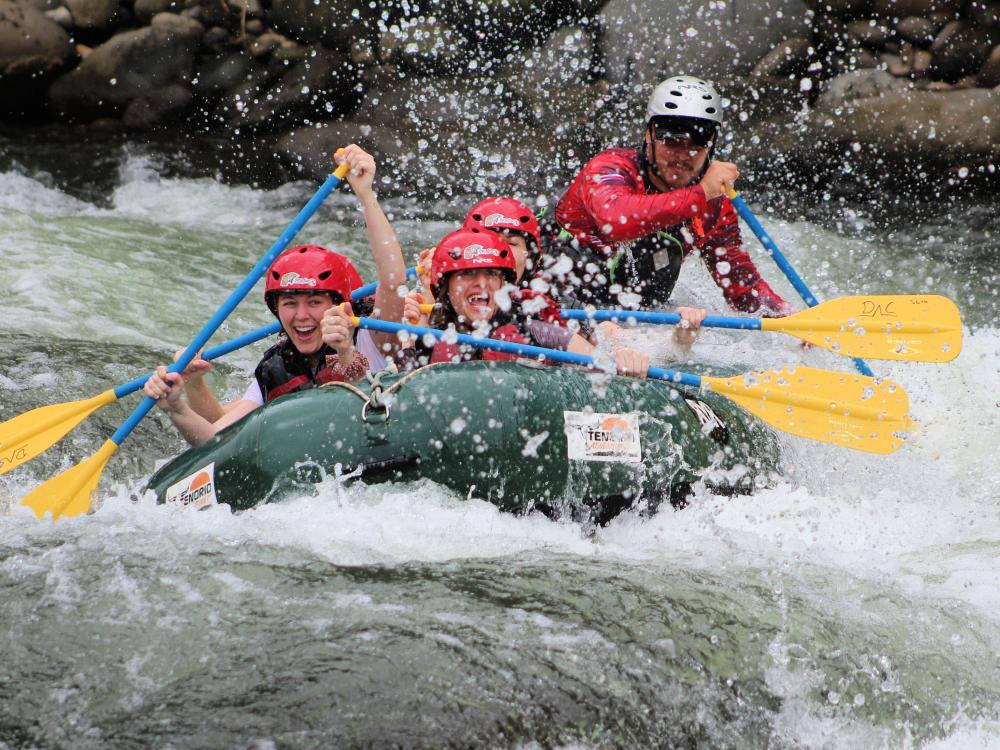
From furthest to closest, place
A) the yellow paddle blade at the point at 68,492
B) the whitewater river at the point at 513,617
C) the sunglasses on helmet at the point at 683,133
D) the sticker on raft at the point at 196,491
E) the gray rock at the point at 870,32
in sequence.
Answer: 1. the gray rock at the point at 870,32
2. the sunglasses on helmet at the point at 683,133
3. the yellow paddle blade at the point at 68,492
4. the sticker on raft at the point at 196,491
5. the whitewater river at the point at 513,617

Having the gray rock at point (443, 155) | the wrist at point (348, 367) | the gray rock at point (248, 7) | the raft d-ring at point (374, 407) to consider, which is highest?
the gray rock at point (248, 7)

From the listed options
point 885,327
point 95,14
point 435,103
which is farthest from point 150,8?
point 885,327

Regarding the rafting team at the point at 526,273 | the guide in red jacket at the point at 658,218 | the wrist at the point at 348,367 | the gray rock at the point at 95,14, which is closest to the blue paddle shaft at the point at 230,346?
the rafting team at the point at 526,273

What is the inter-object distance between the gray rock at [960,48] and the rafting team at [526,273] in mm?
5480

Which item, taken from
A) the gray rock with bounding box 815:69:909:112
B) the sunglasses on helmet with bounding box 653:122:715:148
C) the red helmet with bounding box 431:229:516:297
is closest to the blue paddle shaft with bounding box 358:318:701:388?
the red helmet with bounding box 431:229:516:297

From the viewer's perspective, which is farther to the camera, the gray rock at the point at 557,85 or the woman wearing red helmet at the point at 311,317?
the gray rock at the point at 557,85

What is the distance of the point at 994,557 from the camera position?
421cm

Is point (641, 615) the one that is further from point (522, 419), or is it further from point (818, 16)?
point (818, 16)

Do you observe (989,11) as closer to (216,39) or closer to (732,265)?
(732,265)

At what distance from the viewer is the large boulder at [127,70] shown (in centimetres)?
1095

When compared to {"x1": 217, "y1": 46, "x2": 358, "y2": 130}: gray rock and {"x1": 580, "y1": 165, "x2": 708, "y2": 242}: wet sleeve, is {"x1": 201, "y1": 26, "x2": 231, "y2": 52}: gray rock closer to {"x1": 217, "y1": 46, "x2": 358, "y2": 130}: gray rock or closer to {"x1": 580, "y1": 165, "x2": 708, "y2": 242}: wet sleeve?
{"x1": 217, "y1": 46, "x2": 358, "y2": 130}: gray rock

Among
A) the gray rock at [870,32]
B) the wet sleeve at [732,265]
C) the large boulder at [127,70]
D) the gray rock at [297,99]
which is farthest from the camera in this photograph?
the gray rock at [297,99]

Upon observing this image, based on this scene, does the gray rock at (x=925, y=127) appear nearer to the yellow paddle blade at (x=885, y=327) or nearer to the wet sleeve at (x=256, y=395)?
the yellow paddle blade at (x=885, y=327)

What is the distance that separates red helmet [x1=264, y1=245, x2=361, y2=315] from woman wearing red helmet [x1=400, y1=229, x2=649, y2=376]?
13.6 inches
